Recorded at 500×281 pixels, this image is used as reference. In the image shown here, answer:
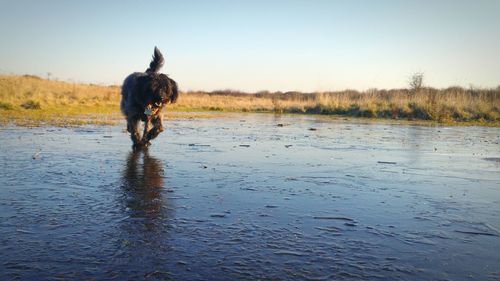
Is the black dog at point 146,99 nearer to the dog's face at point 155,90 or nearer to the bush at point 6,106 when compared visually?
the dog's face at point 155,90

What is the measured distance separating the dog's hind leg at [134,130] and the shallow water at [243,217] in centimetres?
131

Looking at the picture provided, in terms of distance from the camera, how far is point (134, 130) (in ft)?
31.0

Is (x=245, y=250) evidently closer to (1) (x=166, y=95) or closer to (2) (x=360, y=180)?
(2) (x=360, y=180)

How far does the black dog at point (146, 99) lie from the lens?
9.26m

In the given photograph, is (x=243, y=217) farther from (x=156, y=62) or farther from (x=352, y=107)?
(x=352, y=107)

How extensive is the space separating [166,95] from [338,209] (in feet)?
19.4

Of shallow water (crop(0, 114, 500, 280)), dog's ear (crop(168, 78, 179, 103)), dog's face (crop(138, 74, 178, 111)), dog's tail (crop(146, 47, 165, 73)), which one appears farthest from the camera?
dog's tail (crop(146, 47, 165, 73))

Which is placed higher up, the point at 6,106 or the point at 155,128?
the point at 6,106

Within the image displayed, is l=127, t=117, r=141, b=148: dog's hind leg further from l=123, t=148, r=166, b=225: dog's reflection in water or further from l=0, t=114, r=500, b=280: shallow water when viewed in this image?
l=123, t=148, r=166, b=225: dog's reflection in water

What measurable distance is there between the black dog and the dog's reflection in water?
1677 millimetres

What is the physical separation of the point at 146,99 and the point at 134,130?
75 centimetres

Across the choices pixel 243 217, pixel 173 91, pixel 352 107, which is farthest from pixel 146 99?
pixel 352 107

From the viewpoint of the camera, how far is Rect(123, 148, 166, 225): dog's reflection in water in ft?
13.6

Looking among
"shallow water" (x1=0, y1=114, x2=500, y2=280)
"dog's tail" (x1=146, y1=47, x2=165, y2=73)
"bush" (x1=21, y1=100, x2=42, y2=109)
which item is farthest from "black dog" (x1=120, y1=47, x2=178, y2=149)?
"bush" (x1=21, y1=100, x2=42, y2=109)
